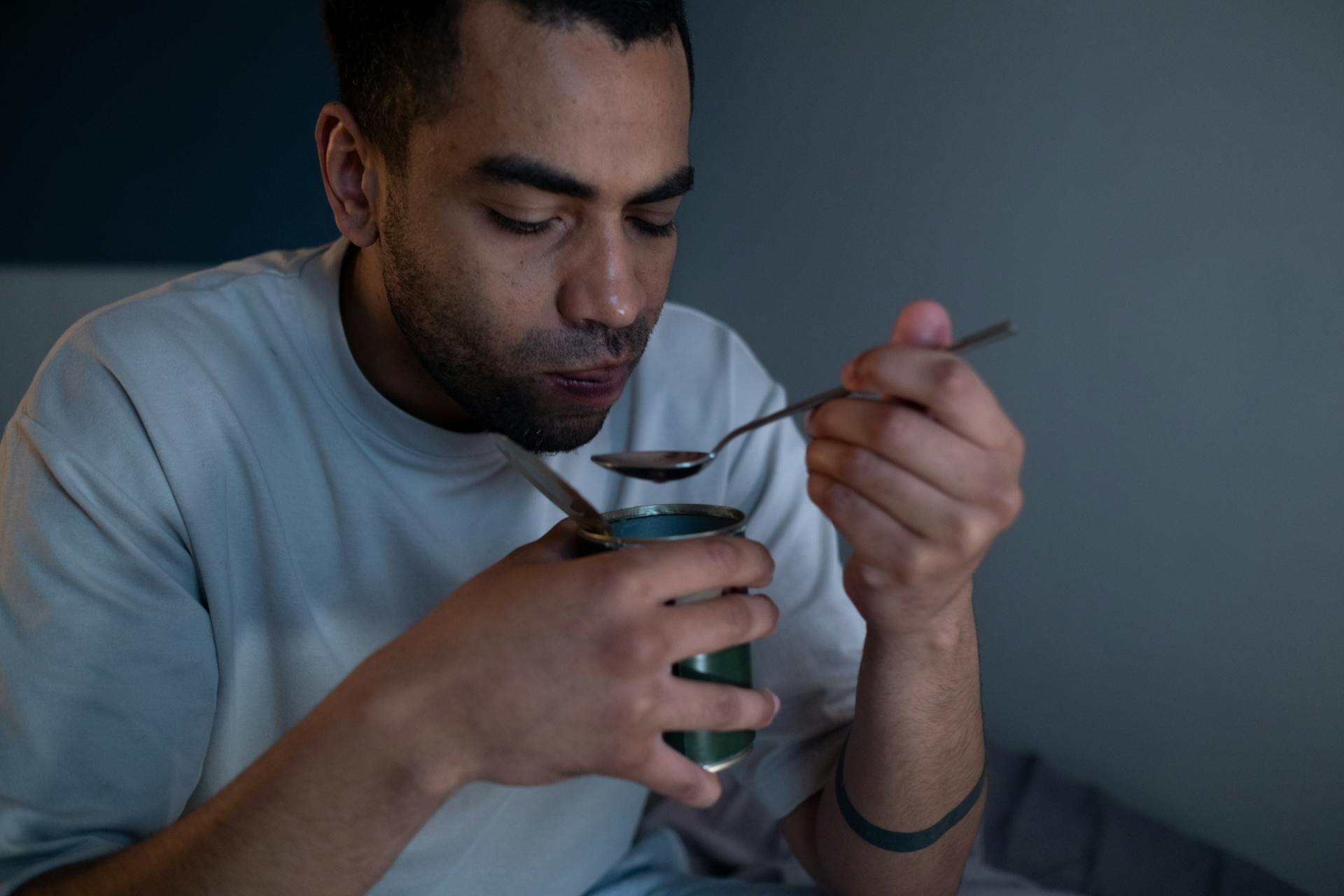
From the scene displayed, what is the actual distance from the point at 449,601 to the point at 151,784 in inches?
18.4

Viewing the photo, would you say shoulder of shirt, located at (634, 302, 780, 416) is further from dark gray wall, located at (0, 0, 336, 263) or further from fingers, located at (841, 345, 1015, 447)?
dark gray wall, located at (0, 0, 336, 263)

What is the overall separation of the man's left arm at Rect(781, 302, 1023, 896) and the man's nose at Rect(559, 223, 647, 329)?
32 centimetres

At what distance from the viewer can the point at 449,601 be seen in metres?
0.80

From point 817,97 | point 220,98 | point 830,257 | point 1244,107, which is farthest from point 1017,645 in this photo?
point 220,98

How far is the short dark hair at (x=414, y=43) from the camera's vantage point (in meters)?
1.03

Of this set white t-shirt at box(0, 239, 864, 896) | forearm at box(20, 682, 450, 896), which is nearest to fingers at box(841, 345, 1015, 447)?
forearm at box(20, 682, 450, 896)

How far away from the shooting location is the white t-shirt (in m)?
0.99

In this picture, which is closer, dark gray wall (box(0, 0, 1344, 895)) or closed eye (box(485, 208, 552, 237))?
closed eye (box(485, 208, 552, 237))

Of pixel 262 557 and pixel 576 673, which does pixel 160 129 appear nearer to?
pixel 262 557

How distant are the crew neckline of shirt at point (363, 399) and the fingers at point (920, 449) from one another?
0.60 metres

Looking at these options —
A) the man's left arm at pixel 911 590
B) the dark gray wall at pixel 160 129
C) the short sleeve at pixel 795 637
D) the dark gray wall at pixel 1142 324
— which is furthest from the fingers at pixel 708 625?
the dark gray wall at pixel 160 129

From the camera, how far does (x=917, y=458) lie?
757 millimetres

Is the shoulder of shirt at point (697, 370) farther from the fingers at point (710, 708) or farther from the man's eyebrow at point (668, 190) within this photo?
the fingers at point (710, 708)

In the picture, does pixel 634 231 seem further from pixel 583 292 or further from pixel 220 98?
pixel 220 98
